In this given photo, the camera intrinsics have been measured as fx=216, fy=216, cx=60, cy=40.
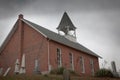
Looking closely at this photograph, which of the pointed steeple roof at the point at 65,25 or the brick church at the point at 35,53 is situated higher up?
the pointed steeple roof at the point at 65,25

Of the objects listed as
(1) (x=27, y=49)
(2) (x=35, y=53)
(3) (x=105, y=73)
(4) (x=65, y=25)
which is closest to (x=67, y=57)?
(2) (x=35, y=53)

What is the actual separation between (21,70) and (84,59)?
10.4 meters

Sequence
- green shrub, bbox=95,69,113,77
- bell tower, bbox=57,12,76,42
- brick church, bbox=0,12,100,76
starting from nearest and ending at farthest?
green shrub, bbox=95,69,113,77, brick church, bbox=0,12,100,76, bell tower, bbox=57,12,76,42

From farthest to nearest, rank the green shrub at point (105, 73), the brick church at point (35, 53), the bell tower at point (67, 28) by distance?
the bell tower at point (67, 28) < the brick church at point (35, 53) < the green shrub at point (105, 73)

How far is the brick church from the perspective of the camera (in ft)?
82.3

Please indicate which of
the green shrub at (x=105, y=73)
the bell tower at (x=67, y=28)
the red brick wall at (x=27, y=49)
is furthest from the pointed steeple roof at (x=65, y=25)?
the green shrub at (x=105, y=73)

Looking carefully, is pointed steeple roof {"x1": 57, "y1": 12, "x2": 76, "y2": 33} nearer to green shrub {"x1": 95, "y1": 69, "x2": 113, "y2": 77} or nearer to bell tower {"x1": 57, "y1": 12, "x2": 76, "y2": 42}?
bell tower {"x1": 57, "y1": 12, "x2": 76, "y2": 42}

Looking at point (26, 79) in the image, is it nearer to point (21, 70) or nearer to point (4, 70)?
point (21, 70)

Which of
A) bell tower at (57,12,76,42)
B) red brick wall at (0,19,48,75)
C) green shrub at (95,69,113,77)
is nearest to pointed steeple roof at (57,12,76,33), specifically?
bell tower at (57,12,76,42)

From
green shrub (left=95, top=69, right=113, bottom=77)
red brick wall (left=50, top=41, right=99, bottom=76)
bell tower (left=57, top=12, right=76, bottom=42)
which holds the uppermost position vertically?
bell tower (left=57, top=12, right=76, bottom=42)

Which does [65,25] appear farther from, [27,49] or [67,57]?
[27,49]

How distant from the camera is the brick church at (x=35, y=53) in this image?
25.1 m

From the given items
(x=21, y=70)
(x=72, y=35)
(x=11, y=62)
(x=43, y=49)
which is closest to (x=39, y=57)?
(x=43, y=49)

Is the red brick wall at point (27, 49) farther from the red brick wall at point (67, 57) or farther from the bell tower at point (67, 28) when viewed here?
the bell tower at point (67, 28)
